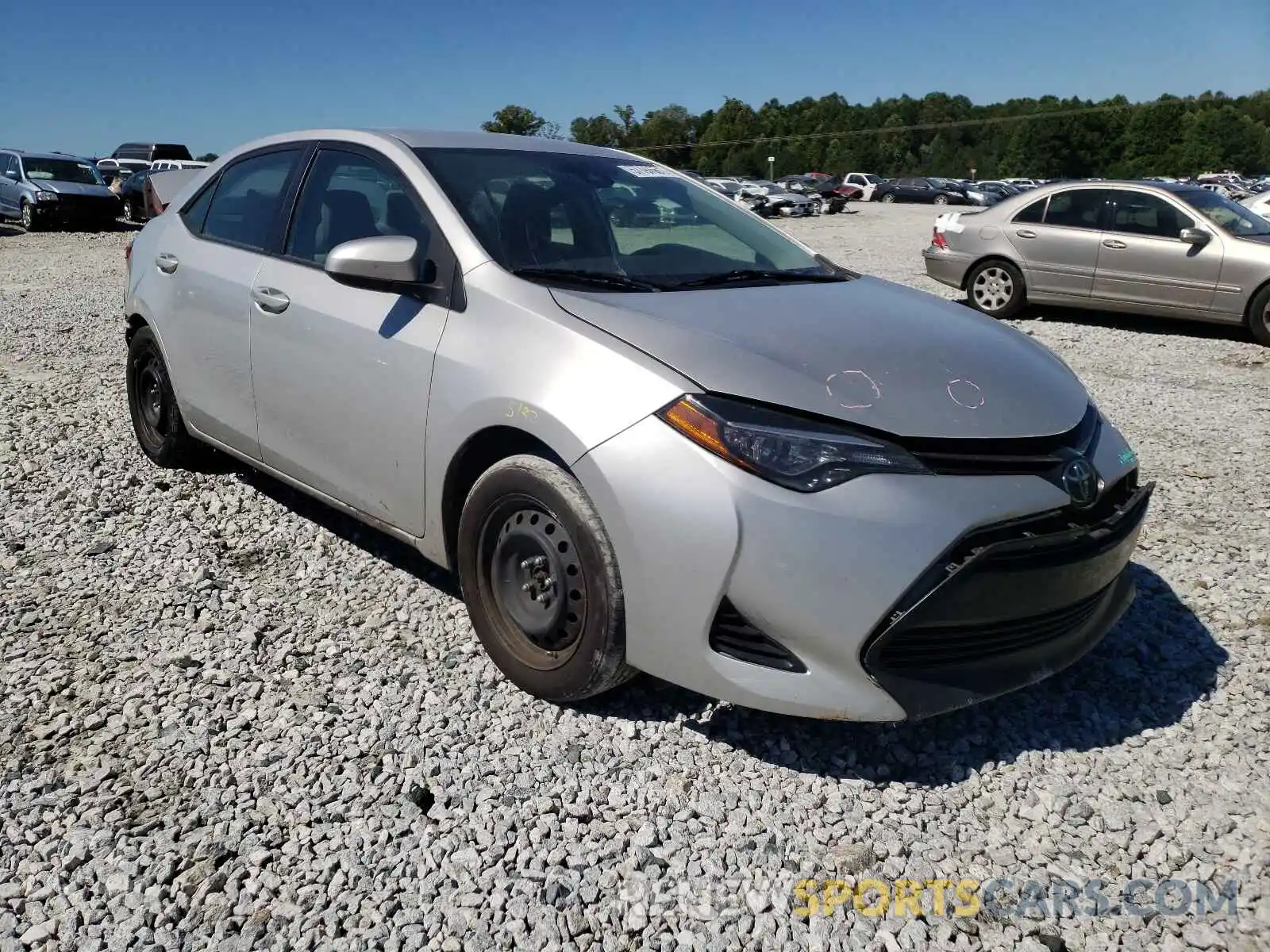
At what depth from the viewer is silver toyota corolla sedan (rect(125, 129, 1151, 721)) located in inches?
97.5

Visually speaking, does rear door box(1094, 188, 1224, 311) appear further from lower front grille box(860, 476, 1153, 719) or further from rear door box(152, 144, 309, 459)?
rear door box(152, 144, 309, 459)

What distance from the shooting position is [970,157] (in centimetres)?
10806

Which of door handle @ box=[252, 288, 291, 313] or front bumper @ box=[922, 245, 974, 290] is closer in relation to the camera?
door handle @ box=[252, 288, 291, 313]

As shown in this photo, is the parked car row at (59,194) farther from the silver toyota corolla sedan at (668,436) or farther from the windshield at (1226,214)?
the silver toyota corolla sedan at (668,436)

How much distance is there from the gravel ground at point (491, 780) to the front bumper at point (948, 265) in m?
7.33

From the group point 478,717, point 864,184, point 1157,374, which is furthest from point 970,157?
point 478,717

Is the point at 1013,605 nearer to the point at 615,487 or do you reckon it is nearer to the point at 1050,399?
the point at 1050,399

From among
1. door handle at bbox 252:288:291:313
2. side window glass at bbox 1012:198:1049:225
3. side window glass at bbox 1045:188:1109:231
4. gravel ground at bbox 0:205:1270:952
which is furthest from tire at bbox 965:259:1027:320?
door handle at bbox 252:288:291:313

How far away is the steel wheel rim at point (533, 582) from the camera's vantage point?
2.83 m

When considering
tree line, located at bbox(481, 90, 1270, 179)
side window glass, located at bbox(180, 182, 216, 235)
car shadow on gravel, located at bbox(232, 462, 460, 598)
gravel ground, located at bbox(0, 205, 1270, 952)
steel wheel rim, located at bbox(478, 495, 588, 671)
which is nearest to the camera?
gravel ground, located at bbox(0, 205, 1270, 952)

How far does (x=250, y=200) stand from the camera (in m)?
4.32

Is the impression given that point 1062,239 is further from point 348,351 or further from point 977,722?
point 348,351

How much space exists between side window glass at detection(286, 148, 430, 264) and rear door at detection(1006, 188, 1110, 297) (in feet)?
28.3

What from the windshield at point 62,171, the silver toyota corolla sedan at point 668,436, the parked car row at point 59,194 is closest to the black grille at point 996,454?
the silver toyota corolla sedan at point 668,436
